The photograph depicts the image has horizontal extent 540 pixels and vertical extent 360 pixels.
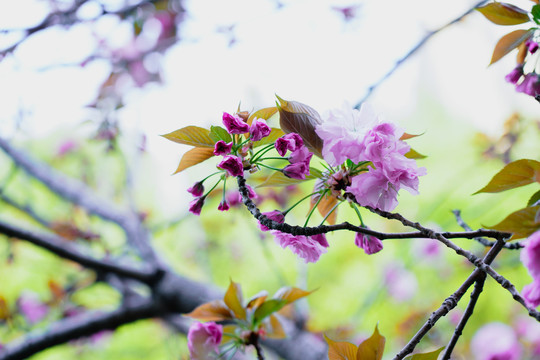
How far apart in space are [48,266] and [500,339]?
2427 millimetres

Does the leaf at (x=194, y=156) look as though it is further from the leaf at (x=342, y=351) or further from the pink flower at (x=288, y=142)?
the leaf at (x=342, y=351)

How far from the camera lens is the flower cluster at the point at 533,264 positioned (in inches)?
12.5

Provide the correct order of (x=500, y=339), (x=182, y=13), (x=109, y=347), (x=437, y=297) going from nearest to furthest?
(x=500, y=339) < (x=182, y=13) < (x=437, y=297) < (x=109, y=347)

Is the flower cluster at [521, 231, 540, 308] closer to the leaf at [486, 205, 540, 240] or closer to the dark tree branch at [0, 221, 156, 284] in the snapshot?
the leaf at [486, 205, 540, 240]

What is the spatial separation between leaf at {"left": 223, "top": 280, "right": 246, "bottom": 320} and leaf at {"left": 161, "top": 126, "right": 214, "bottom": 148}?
0.27 metres

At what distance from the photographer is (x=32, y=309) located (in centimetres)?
209

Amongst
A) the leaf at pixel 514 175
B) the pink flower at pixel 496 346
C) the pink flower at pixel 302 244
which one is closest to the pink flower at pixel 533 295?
the leaf at pixel 514 175

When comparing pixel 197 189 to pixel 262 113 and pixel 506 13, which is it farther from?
pixel 506 13

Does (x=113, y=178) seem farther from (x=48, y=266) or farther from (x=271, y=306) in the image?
(x=271, y=306)

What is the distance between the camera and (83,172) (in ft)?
8.46

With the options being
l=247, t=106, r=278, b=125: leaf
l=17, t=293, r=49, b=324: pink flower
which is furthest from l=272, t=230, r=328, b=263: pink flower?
l=17, t=293, r=49, b=324: pink flower

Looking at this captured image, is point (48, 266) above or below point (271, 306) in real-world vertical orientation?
below

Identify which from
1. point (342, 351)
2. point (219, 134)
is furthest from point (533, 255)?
point (219, 134)

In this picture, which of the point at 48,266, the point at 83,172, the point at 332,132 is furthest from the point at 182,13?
the point at 332,132
